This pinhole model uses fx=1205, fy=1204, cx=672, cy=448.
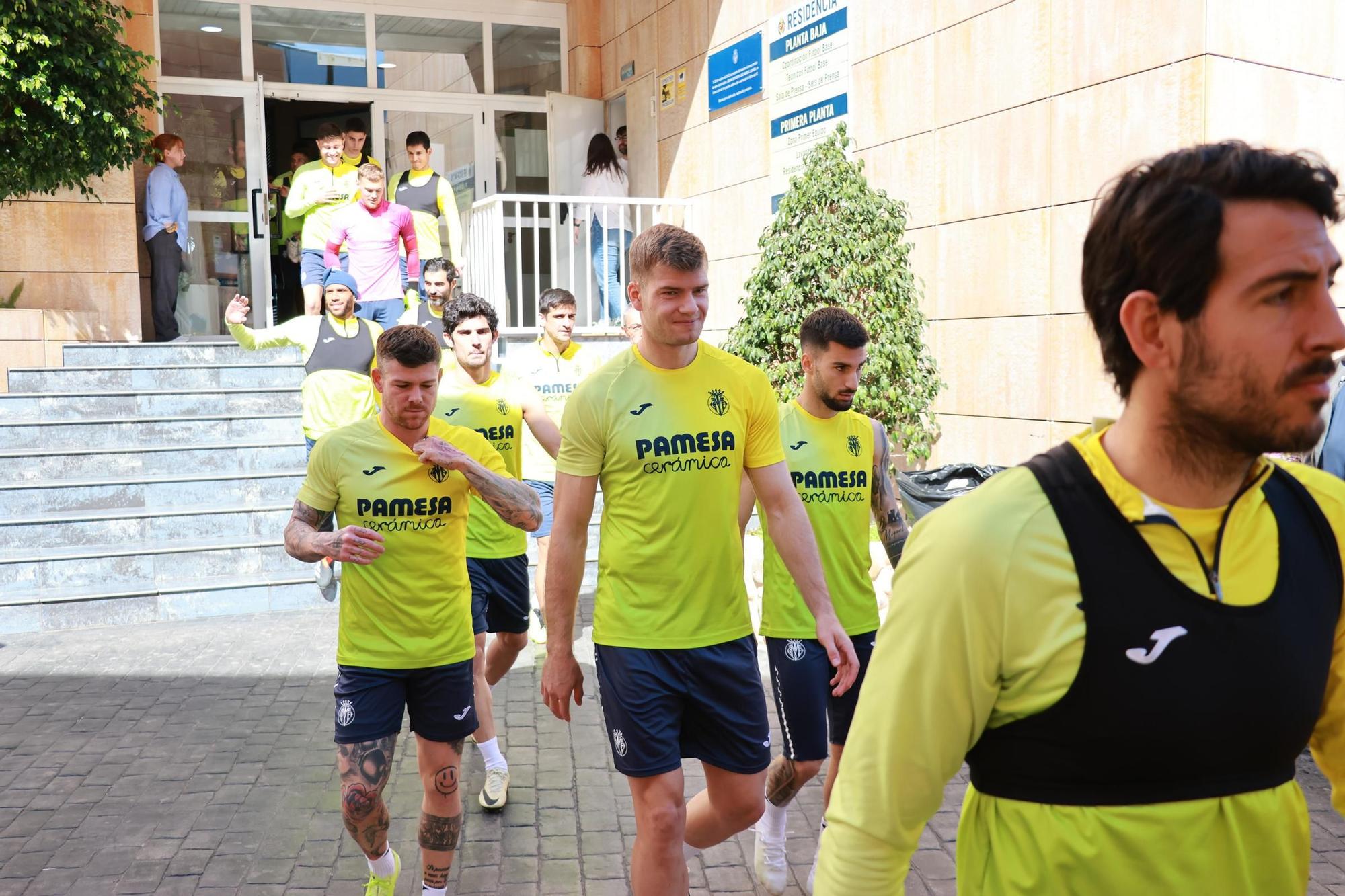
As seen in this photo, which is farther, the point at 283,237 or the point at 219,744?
the point at 283,237

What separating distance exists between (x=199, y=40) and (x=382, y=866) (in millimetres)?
13733

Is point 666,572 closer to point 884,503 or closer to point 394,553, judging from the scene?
point 394,553

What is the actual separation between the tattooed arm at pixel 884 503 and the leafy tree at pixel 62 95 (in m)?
8.30

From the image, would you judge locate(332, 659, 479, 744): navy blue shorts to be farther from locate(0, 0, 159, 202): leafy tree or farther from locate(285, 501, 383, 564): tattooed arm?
locate(0, 0, 159, 202): leafy tree

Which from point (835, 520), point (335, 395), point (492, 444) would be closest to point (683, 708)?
point (835, 520)

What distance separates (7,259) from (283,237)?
330 centimetres

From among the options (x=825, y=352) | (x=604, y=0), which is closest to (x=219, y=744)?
(x=825, y=352)

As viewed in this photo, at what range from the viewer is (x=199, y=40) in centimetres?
1510

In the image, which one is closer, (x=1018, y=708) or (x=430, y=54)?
(x=1018, y=708)

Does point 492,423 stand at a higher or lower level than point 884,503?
higher

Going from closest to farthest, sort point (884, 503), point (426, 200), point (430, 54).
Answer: point (884, 503) < point (426, 200) < point (430, 54)

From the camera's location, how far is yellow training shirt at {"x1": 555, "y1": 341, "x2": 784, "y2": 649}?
3.66 m

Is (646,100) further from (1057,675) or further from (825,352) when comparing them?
(1057,675)

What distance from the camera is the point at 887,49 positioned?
34.2 feet
